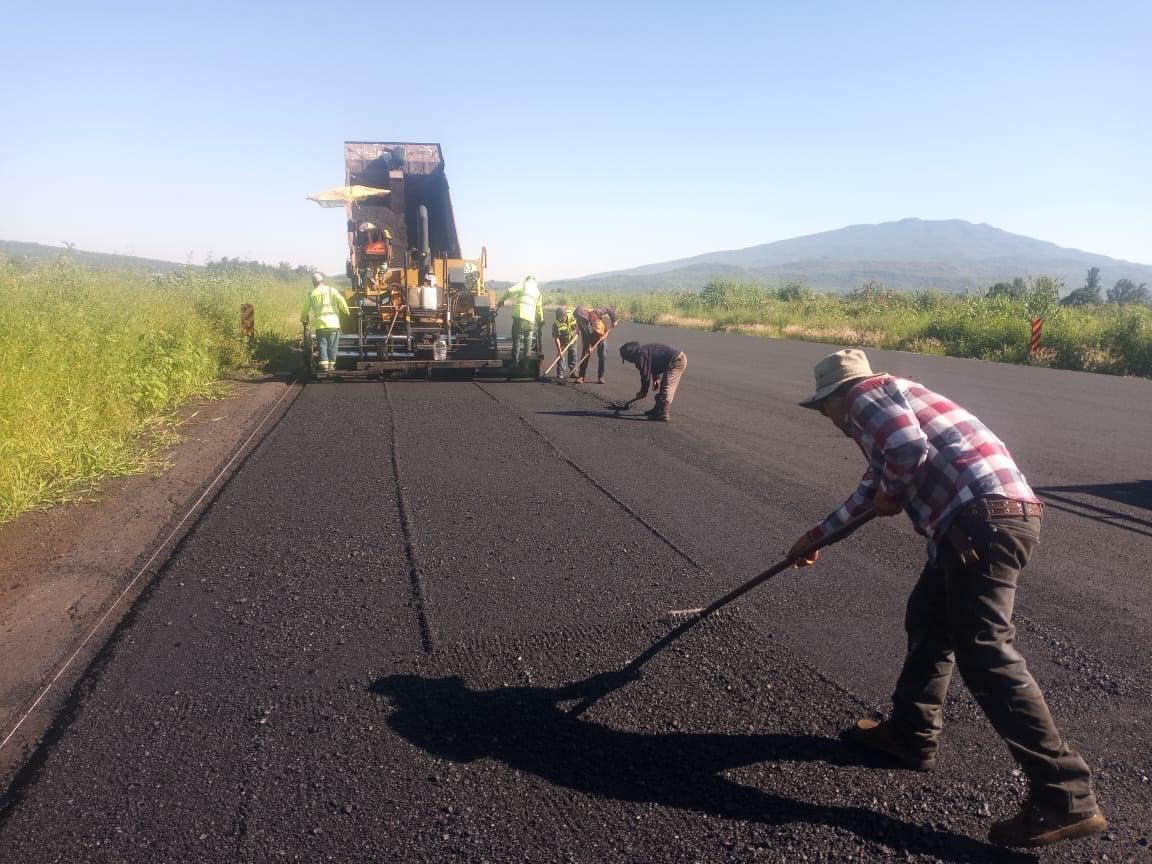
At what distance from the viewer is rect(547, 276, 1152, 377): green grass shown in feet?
73.1

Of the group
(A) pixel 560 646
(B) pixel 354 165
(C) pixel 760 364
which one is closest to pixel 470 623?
(A) pixel 560 646

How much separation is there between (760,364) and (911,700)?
57.6 feet

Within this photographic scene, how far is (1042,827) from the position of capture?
9.07 feet

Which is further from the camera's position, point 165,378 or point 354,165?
point 354,165

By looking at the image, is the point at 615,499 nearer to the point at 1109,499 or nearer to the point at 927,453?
the point at 927,453

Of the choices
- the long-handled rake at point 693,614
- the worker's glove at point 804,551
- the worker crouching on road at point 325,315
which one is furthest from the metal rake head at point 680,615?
the worker crouching on road at point 325,315

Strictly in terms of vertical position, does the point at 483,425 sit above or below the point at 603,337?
below

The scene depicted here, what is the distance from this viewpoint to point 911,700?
3.27 metres

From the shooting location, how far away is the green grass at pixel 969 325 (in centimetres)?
2228

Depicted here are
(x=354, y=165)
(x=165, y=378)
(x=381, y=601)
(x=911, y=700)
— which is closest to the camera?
(x=911, y=700)

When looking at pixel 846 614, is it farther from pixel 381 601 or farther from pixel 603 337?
pixel 603 337

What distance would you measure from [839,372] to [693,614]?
1802mm

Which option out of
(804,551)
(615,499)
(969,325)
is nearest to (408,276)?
(615,499)

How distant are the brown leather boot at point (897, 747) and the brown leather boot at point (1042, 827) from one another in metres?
0.43
